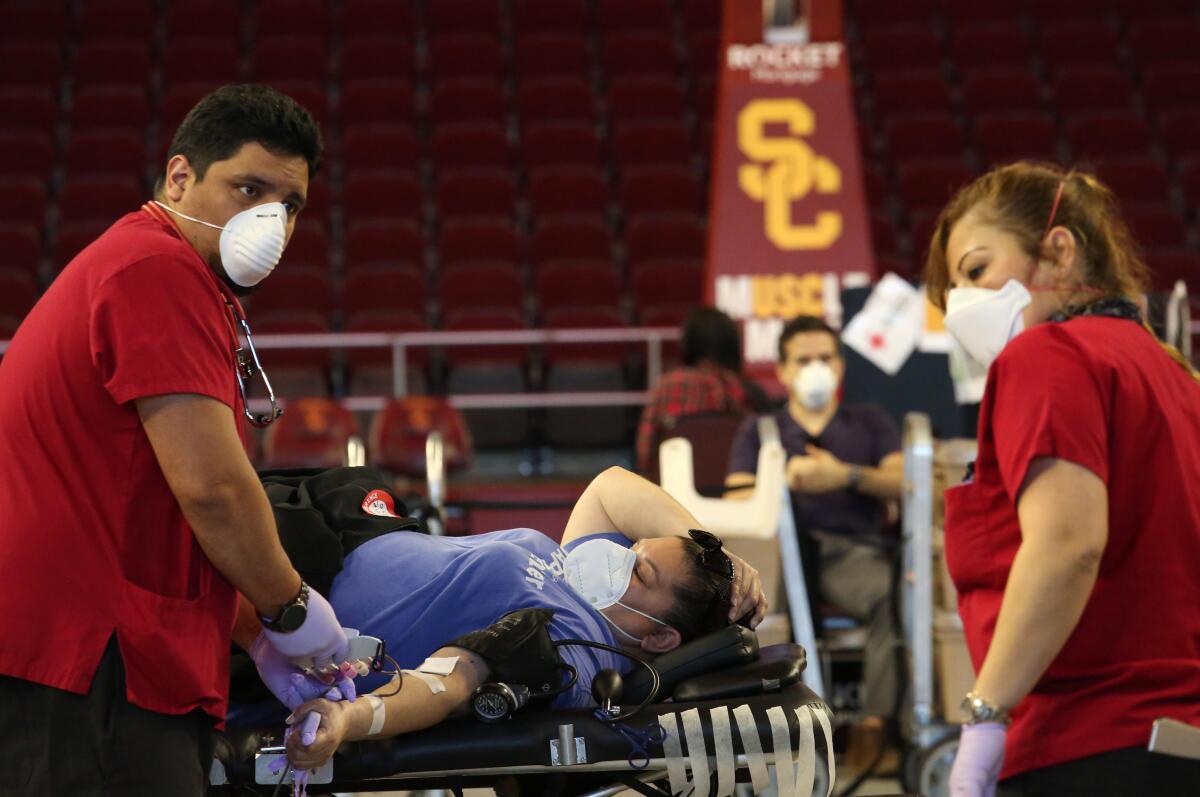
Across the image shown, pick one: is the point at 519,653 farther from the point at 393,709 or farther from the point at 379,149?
the point at 379,149

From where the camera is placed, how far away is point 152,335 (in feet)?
5.00

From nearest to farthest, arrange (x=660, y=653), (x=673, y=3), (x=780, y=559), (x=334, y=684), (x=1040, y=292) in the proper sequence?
(x=334, y=684) → (x=1040, y=292) → (x=660, y=653) → (x=780, y=559) → (x=673, y=3)

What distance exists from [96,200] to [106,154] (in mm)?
621

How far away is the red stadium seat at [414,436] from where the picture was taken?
559 centimetres

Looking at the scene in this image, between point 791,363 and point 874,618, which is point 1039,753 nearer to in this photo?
point 874,618

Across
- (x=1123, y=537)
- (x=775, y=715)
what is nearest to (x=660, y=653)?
(x=775, y=715)

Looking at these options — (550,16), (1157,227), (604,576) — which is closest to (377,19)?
(550,16)

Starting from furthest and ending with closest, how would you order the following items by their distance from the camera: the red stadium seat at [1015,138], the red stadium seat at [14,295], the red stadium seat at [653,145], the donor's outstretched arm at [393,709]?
the red stadium seat at [653,145] < the red stadium seat at [1015,138] < the red stadium seat at [14,295] < the donor's outstretched arm at [393,709]

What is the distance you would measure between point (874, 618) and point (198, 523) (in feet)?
9.70

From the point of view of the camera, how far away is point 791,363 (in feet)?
15.0

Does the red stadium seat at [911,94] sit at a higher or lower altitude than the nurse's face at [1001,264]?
higher

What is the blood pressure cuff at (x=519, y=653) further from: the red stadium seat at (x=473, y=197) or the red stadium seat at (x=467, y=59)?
the red stadium seat at (x=467, y=59)


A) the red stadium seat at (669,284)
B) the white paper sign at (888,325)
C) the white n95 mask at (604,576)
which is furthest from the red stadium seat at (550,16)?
the white n95 mask at (604,576)

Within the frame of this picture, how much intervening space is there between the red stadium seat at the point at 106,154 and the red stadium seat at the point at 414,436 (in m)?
3.67
